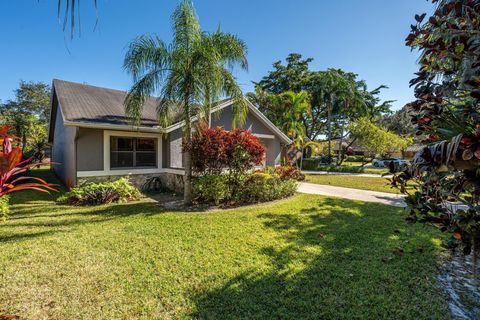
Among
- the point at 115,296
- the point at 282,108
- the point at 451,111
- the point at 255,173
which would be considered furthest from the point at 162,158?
the point at 282,108

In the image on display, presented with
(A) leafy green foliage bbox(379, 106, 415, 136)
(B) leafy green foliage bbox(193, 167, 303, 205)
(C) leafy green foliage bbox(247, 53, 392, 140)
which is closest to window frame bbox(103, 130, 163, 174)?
(B) leafy green foliage bbox(193, 167, 303, 205)

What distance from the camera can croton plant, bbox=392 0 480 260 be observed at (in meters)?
2.04

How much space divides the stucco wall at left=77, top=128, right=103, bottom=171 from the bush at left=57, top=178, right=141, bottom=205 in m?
1.02

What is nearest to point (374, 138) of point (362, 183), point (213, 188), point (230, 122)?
point (362, 183)

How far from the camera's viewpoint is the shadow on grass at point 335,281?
9.96ft

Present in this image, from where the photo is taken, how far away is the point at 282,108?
23.0 meters

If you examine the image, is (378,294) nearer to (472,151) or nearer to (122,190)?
(472,151)

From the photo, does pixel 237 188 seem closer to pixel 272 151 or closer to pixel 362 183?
pixel 272 151

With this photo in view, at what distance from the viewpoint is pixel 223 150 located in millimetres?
8461

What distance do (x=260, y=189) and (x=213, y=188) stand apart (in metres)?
1.97

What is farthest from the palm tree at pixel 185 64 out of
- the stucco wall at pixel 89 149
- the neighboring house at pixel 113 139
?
the stucco wall at pixel 89 149

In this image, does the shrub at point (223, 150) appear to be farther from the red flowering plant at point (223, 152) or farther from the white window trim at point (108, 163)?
the white window trim at point (108, 163)

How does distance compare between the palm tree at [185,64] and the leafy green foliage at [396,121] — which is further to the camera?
the leafy green foliage at [396,121]

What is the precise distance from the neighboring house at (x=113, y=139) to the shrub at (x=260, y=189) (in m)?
3.45
